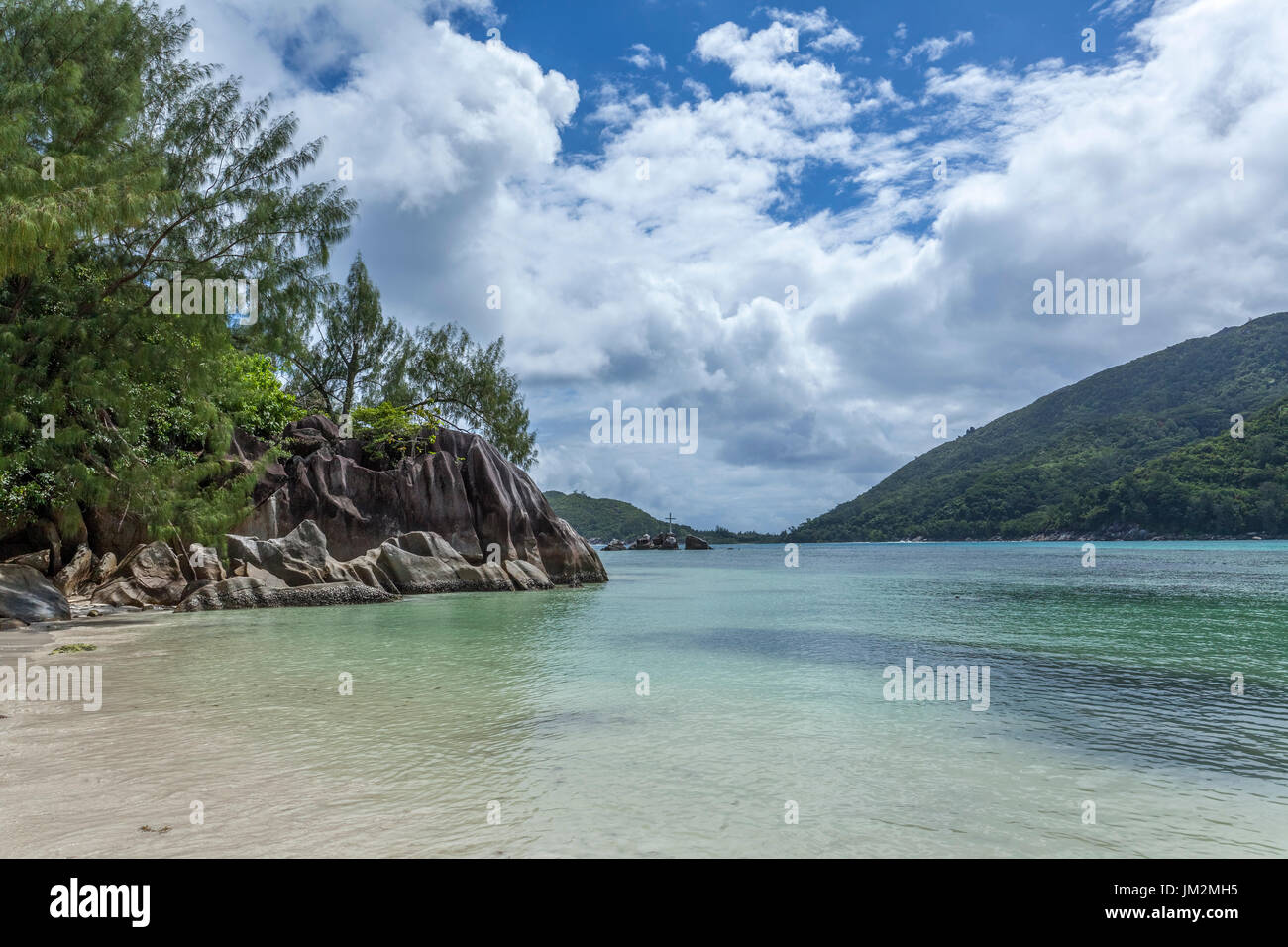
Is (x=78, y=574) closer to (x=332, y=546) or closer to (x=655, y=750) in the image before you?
(x=332, y=546)

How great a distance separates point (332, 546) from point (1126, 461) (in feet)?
379

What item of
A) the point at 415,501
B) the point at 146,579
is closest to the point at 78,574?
the point at 146,579

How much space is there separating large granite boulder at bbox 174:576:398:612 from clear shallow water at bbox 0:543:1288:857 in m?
5.70

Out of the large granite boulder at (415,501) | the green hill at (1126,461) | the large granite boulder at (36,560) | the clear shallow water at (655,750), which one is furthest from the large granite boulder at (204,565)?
the green hill at (1126,461)

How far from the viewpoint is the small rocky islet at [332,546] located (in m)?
21.5

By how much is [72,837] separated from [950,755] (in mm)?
7057

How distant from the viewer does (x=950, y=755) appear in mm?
7156

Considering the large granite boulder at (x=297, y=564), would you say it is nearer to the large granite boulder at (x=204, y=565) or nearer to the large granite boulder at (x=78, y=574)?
the large granite boulder at (x=204, y=565)

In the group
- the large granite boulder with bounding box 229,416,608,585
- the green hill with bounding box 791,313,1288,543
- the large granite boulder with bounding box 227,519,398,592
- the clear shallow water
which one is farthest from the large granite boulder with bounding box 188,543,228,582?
the green hill with bounding box 791,313,1288,543

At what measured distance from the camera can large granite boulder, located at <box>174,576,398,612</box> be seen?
2170cm

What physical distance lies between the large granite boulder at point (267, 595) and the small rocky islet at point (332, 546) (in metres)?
0.04

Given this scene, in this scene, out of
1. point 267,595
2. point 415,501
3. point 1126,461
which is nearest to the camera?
point 267,595

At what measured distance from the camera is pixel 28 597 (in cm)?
1734

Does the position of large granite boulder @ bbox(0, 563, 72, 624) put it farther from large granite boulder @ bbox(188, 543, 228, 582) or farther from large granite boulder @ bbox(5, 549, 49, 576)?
large granite boulder @ bbox(188, 543, 228, 582)
